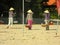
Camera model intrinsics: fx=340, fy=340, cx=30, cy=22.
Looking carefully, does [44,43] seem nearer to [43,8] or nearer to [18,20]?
[18,20]

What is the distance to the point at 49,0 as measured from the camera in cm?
4222

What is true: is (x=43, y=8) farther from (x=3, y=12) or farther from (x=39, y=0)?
(x=3, y=12)

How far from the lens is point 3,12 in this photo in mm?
42719

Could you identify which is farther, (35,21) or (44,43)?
(35,21)

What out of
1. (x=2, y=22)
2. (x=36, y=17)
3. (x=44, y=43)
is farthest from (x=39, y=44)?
(x=36, y=17)

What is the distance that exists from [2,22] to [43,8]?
859cm

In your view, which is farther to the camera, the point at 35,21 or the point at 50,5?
the point at 50,5

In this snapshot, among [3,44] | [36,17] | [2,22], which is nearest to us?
[3,44]

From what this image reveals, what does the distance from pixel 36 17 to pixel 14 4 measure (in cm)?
342

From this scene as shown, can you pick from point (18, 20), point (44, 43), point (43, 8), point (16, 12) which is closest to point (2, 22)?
point (18, 20)

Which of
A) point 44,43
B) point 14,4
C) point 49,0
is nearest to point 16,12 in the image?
point 14,4

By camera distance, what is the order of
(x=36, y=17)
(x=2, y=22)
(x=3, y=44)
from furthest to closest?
(x=36, y=17) → (x=2, y=22) → (x=3, y=44)

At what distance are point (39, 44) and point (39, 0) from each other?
28.4 metres

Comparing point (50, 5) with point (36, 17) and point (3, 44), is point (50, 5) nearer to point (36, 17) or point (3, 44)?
point (36, 17)
